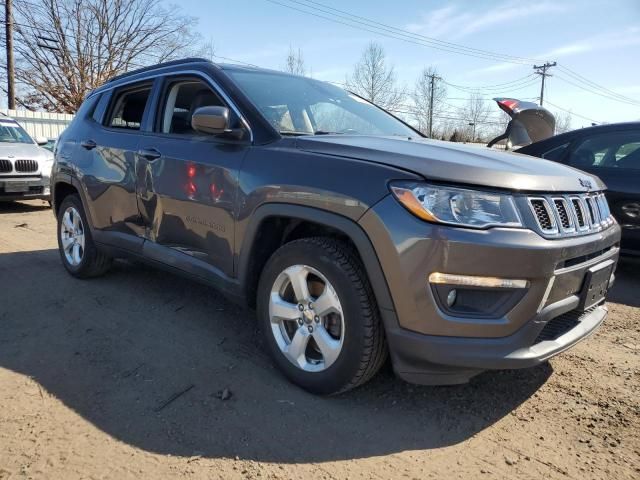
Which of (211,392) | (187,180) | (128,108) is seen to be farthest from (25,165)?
(211,392)

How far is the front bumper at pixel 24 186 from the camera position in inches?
350

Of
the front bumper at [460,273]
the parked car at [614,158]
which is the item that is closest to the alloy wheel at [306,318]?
the front bumper at [460,273]

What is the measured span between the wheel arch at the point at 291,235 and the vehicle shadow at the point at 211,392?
0.56 metres

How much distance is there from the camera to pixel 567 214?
242cm

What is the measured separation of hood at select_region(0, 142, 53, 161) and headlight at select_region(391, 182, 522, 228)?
9145mm

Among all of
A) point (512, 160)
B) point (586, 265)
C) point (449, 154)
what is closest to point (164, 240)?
point (449, 154)

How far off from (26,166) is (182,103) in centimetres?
690

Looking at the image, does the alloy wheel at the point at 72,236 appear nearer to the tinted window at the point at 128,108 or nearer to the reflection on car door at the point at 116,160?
the reflection on car door at the point at 116,160

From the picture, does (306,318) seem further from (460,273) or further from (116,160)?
(116,160)

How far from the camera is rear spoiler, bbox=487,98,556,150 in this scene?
5387 mm

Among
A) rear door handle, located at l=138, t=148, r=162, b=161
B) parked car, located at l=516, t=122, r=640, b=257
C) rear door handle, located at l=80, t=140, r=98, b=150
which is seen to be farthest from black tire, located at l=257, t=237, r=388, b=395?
parked car, located at l=516, t=122, r=640, b=257

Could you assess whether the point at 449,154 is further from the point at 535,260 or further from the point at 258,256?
the point at 258,256

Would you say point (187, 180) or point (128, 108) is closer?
point (187, 180)

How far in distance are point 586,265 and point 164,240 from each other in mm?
2634
